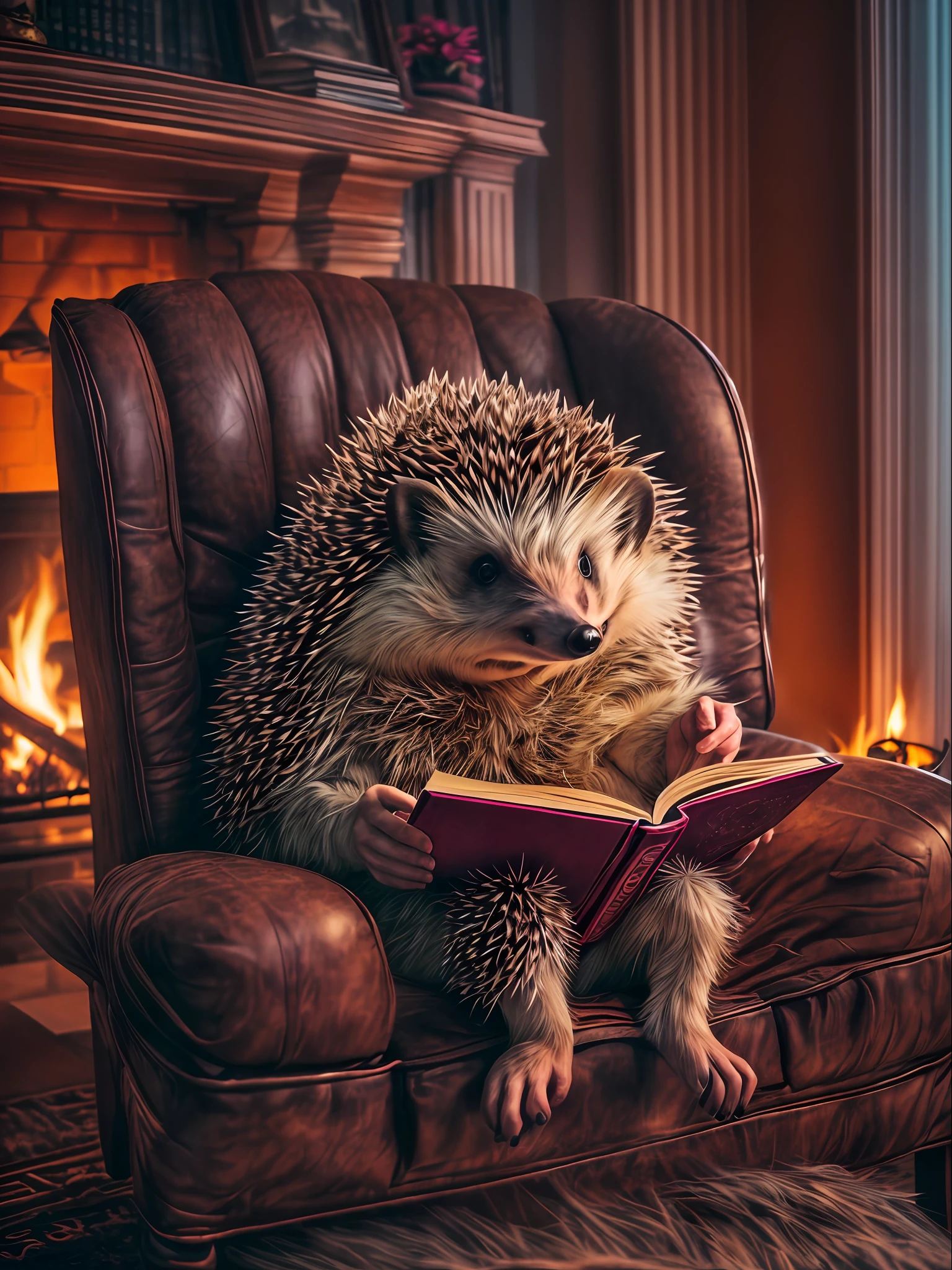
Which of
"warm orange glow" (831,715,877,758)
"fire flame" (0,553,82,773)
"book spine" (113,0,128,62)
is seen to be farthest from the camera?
"warm orange glow" (831,715,877,758)

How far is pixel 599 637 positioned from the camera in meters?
1.33

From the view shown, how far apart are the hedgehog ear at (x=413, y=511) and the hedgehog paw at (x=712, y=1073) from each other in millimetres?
645

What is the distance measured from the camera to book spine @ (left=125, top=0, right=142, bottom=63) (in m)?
2.21

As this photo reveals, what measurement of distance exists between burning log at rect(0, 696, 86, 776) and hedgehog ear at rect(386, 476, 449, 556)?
1340mm

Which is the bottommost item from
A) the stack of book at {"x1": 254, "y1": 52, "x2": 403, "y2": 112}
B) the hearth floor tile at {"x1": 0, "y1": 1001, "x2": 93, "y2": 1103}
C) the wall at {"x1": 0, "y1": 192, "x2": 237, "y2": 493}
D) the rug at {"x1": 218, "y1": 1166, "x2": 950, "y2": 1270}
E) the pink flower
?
the hearth floor tile at {"x1": 0, "y1": 1001, "x2": 93, "y2": 1103}

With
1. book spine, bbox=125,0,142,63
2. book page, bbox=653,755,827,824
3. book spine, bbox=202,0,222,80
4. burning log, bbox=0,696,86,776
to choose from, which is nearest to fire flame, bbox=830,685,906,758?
book page, bbox=653,755,827,824

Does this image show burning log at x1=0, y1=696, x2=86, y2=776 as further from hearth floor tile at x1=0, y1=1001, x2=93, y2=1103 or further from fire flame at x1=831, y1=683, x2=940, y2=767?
fire flame at x1=831, y1=683, x2=940, y2=767

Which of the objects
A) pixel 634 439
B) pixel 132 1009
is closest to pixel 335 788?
pixel 132 1009

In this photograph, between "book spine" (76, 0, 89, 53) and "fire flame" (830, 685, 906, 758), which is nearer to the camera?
"book spine" (76, 0, 89, 53)

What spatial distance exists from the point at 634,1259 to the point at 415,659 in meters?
0.73

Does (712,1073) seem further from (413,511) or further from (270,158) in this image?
(270,158)

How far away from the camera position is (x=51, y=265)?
2371 millimetres

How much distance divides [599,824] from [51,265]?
1765mm

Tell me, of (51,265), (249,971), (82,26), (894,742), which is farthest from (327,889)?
(894,742)
